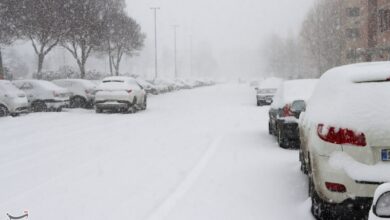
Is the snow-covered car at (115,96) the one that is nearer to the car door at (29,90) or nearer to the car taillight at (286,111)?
the car door at (29,90)

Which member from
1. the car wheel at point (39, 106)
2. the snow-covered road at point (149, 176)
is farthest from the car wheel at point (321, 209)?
the car wheel at point (39, 106)

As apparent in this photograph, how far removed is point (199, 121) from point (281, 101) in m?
6.92

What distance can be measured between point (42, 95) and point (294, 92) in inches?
551

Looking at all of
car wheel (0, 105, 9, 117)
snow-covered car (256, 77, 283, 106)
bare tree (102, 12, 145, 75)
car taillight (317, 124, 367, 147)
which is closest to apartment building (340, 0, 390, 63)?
snow-covered car (256, 77, 283, 106)

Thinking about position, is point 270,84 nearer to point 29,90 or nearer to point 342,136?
point 29,90

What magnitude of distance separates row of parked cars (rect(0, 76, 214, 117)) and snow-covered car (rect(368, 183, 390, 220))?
18.2 metres

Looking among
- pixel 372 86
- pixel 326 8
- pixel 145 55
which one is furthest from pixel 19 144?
pixel 145 55

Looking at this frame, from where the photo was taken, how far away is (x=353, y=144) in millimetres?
4973

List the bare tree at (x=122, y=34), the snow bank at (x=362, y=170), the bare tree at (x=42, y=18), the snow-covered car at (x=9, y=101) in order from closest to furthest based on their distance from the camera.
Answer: the snow bank at (x=362, y=170)
the snow-covered car at (x=9, y=101)
the bare tree at (x=42, y=18)
the bare tree at (x=122, y=34)

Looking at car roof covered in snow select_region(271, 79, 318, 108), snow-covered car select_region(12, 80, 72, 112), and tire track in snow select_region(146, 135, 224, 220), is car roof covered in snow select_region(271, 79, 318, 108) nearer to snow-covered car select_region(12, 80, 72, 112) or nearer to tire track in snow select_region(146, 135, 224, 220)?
tire track in snow select_region(146, 135, 224, 220)

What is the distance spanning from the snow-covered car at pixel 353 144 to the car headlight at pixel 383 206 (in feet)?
5.85

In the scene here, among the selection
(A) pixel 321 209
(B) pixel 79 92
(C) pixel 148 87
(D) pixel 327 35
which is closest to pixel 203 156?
(A) pixel 321 209

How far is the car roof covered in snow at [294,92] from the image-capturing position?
11418 mm

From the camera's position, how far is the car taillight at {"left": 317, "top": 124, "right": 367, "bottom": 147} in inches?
194
